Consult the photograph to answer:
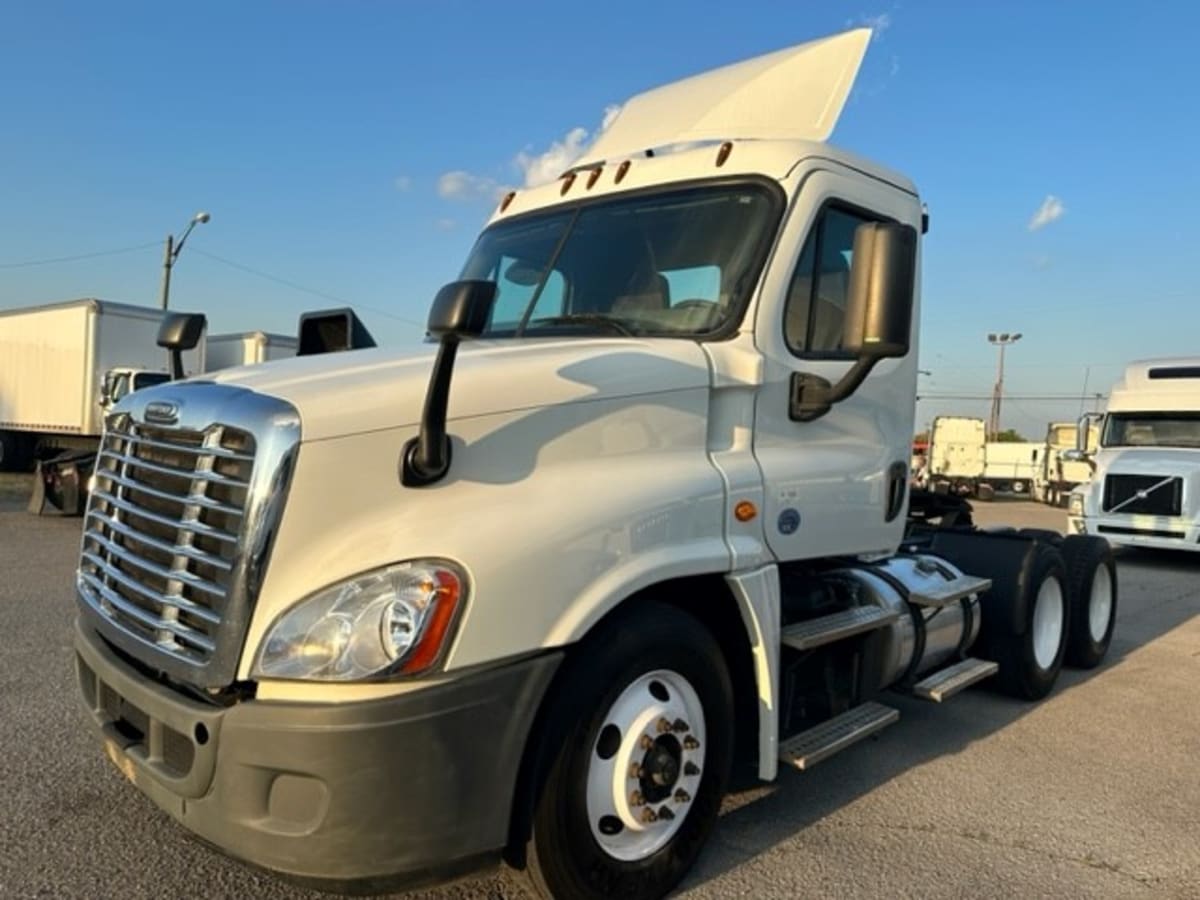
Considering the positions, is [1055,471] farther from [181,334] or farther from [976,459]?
[181,334]

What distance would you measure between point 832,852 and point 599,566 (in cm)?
170

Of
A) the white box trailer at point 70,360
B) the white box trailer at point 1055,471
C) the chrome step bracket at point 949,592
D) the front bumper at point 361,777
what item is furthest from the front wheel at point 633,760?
the white box trailer at point 1055,471

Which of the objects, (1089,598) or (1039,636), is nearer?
(1039,636)

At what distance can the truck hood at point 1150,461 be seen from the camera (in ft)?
42.5

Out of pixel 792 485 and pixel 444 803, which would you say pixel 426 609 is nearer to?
pixel 444 803

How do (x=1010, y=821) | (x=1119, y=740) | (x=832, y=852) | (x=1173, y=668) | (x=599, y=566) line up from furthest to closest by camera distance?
(x=1173, y=668)
(x=1119, y=740)
(x=1010, y=821)
(x=832, y=852)
(x=599, y=566)

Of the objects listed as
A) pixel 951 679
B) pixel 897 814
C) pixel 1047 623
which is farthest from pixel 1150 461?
pixel 897 814

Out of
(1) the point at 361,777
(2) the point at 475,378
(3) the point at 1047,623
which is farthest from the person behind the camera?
(3) the point at 1047,623

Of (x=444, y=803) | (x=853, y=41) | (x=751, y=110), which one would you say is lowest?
(x=444, y=803)

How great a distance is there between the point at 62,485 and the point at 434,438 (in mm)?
13693

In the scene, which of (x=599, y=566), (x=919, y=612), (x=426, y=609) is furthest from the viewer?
(x=919, y=612)

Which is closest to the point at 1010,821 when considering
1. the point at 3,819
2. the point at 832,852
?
the point at 832,852

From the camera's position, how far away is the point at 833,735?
3.83 metres

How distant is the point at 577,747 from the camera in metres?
2.82
